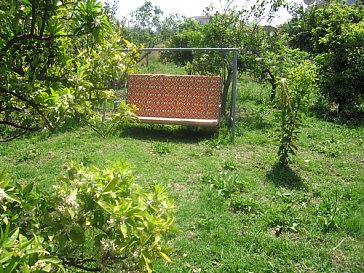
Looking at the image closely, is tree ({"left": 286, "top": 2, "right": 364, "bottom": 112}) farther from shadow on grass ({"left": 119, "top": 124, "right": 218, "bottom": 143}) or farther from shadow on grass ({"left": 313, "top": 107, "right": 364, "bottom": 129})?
shadow on grass ({"left": 119, "top": 124, "right": 218, "bottom": 143})

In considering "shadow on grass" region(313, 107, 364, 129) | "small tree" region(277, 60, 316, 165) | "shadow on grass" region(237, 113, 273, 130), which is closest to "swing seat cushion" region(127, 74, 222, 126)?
"shadow on grass" region(237, 113, 273, 130)

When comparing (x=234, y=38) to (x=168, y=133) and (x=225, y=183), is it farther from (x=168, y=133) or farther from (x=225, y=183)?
(x=225, y=183)

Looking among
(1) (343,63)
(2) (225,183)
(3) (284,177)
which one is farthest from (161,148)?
(1) (343,63)

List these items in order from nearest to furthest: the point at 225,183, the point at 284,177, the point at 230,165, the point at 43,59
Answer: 1. the point at 43,59
2. the point at 225,183
3. the point at 284,177
4. the point at 230,165

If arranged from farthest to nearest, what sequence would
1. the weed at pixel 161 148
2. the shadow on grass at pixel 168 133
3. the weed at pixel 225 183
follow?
the shadow on grass at pixel 168 133 < the weed at pixel 161 148 < the weed at pixel 225 183

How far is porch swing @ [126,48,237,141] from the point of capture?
702 cm

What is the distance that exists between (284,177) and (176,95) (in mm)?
3137

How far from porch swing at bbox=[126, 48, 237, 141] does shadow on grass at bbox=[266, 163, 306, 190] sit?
2.15 metres

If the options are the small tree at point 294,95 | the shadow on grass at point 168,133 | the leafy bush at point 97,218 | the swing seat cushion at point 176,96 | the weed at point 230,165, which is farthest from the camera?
the swing seat cushion at point 176,96

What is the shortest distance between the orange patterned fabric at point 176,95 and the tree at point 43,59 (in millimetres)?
5264

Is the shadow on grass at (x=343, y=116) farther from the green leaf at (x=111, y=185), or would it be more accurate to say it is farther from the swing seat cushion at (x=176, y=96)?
the green leaf at (x=111, y=185)

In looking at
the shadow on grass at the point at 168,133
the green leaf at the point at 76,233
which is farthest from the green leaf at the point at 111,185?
the shadow on grass at the point at 168,133

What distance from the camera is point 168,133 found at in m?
6.95

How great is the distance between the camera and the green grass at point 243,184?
313cm
